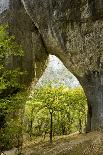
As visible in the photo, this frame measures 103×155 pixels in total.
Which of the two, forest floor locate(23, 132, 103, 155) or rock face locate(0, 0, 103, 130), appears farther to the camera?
rock face locate(0, 0, 103, 130)

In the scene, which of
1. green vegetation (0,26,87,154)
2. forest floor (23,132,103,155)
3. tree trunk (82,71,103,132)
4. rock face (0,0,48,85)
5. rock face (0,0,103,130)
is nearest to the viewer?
green vegetation (0,26,87,154)

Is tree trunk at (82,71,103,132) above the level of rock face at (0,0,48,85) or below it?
below

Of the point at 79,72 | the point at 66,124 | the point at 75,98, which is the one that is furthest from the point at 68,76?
the point at 79,72

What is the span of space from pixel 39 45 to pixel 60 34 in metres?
3.55

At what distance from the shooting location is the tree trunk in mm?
19344

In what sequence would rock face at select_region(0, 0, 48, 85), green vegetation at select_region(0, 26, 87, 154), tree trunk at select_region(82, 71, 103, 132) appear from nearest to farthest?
green vegetation at select_region(0, 26, 87, 154)
tree trunk at select_region(82, 71, 103, 132)
rock face at select_region(0, 0, 48, 85)

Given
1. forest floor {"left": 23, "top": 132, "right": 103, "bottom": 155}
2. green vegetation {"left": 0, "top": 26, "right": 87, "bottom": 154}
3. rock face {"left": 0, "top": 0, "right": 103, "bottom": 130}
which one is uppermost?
rock face {"left": 0, "top": 0, "right": 103, "bottom": 130}

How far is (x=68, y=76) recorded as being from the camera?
4384 centimetres

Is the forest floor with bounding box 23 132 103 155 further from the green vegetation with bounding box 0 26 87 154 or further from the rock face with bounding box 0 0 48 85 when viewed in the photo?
the rock face with bounding box 0 0 48 85

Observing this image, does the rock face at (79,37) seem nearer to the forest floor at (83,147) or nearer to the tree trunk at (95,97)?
the tree trunk at (95,97)

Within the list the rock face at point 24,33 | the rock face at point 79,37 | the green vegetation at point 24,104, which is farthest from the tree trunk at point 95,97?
the rock face at point 24,33

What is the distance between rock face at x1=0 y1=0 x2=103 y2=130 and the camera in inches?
740

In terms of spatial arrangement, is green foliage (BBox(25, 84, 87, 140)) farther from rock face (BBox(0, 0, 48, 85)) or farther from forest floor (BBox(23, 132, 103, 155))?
forest floor (BBox(23, 132, 103, 155))

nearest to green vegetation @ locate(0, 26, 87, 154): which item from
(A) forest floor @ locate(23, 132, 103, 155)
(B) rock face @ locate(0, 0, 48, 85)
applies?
(B) rock face @ locate(0, 0, 48, 85)
